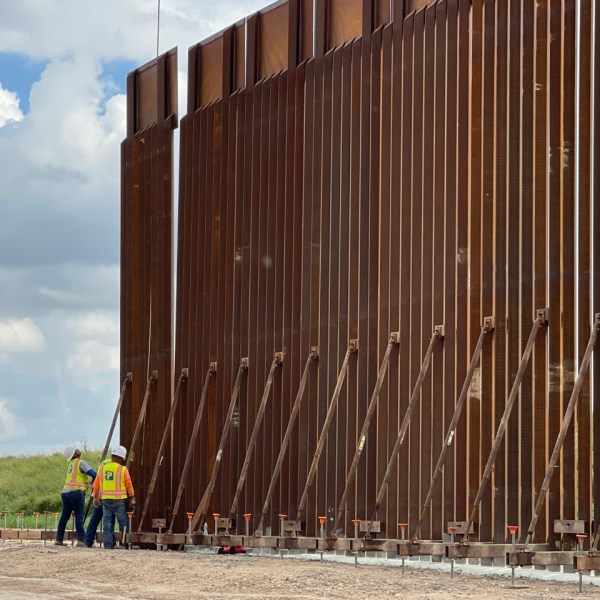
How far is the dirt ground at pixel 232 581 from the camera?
613 inches

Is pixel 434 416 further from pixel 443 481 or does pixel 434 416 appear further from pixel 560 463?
pixel 560 463

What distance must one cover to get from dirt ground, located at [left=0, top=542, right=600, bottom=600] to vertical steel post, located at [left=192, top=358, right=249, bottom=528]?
397cm

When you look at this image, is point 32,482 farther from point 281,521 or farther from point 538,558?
point 538,558

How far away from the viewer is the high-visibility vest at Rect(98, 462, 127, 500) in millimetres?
24484

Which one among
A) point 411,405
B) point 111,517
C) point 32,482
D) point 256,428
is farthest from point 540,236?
point 32,482

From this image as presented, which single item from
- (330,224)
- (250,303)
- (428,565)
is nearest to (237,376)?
(250,303)

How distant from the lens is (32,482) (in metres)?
49.5

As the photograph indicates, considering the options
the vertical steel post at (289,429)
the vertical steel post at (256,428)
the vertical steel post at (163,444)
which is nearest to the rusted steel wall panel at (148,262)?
the vertical steel post at (163,444)

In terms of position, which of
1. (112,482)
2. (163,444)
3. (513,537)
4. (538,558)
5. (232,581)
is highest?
(163,444)

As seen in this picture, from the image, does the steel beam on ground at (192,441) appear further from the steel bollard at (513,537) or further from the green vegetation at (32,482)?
the green vegetation at (32,482)

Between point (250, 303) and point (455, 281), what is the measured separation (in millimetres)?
5987

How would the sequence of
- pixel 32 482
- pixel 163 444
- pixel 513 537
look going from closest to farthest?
1. pixel 513 537
2. pixel 163 444
3. pixel 32 482

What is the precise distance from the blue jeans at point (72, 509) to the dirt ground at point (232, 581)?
156 inches

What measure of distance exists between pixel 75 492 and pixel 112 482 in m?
1.01
